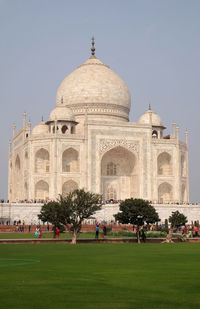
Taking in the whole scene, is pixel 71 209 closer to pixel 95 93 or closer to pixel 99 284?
pixel 99 284

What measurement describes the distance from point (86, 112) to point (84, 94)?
3983mm

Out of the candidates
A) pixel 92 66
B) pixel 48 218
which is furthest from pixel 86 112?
pixel 48 218

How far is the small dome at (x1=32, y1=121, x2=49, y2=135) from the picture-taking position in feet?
138

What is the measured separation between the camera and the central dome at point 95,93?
146ft

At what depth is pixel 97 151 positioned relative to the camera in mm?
40031

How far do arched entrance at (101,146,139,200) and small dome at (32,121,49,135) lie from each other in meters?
5.20

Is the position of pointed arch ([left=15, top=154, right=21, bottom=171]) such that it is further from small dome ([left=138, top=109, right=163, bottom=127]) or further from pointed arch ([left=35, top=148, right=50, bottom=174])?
small dome ([left=138, top=109, right=163, bottom=127])

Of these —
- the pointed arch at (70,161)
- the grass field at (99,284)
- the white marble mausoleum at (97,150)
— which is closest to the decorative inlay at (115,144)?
the white marble mausoleum at (97,150)

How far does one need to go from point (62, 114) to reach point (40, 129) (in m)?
2.35

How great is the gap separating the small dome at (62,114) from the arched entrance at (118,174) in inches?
164

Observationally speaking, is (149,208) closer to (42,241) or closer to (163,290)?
(42,241)

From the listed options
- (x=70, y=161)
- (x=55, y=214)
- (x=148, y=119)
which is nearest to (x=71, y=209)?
(x=55, y=214)

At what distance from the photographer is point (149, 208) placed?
2309cm

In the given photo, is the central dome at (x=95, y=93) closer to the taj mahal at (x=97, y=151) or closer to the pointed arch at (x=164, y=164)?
the taj mahal at (x=97, y=151)
